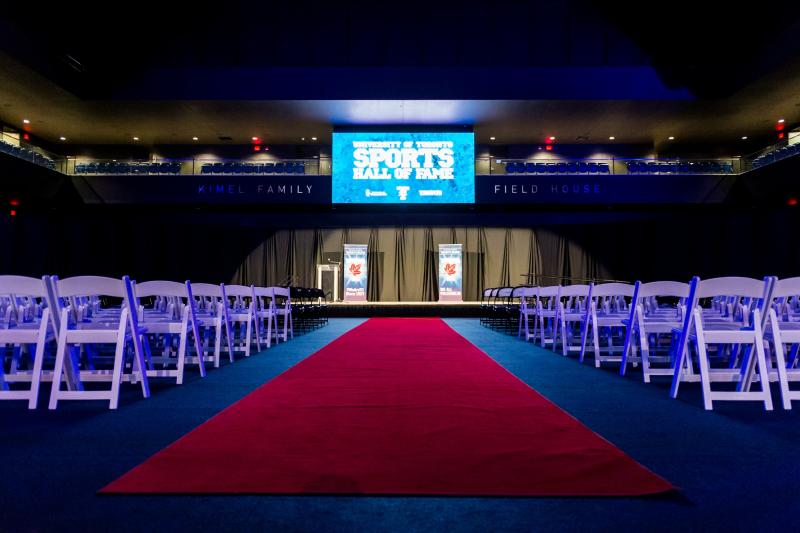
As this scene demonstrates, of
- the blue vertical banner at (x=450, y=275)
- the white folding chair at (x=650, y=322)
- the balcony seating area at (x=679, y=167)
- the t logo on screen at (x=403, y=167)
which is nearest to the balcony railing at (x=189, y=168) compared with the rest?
the t logo on screen at (x=403, y=167)

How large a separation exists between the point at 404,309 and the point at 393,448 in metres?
13.0

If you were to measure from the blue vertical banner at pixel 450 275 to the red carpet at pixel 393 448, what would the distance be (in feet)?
45.5

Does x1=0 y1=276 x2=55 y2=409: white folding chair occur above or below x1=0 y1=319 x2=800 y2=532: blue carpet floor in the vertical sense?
above

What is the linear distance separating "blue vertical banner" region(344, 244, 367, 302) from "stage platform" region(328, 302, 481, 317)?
183cm

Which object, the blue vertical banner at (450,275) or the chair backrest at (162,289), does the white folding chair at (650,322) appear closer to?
the chair backrest at (162,289)

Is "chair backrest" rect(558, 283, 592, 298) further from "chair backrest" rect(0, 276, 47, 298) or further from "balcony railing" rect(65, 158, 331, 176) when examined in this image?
"balcony railing" rect(65, 158, 331, 176)

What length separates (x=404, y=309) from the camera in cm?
1523

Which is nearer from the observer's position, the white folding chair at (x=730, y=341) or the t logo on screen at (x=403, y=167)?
the white folding chair at (x=730, y=341)

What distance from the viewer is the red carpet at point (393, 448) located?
1836mm

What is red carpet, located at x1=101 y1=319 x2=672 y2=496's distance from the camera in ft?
6.02

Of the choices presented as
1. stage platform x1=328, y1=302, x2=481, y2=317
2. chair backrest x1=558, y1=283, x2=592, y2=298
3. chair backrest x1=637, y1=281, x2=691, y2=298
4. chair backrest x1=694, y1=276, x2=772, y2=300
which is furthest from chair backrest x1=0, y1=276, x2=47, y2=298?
stage platform x1=328, y1=302, x2=481, y2=317

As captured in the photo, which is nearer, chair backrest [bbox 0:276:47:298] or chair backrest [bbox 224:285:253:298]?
chair backrest [bbox 0:276:47:298]

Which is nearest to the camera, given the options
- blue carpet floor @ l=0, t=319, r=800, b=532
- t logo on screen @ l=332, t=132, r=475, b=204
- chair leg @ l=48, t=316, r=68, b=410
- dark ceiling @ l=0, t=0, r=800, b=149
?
blue carpet floor @ l=0, t=319, r=800, b=532

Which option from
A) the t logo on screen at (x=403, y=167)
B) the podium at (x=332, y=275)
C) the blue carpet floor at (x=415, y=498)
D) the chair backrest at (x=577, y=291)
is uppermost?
the t logo on screen at (x=403, y=167)
